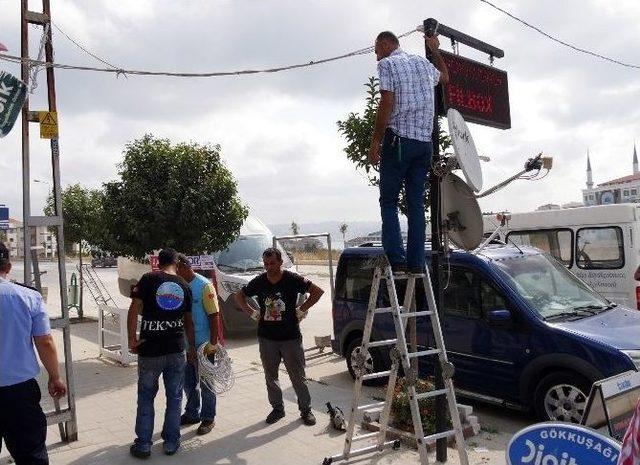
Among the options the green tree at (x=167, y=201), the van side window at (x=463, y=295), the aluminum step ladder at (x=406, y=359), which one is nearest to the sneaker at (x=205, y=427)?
the aluminum step ladder at (x=406, y=359)

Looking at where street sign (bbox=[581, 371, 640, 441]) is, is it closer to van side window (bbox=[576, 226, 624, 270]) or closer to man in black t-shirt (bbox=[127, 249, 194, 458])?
man in black t-shirt (bbox=[127, 249, 194, 458])

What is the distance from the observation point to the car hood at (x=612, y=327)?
562 centimetres

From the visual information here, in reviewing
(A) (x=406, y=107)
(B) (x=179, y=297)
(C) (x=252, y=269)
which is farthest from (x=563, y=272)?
(C) (x=252, y=269)

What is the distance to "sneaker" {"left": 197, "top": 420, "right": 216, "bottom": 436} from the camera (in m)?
5.95

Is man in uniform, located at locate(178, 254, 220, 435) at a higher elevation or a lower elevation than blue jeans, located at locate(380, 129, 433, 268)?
lower

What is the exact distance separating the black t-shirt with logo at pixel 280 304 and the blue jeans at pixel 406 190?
1651 millimetres

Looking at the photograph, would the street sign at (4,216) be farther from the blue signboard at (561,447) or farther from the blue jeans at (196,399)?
the blue signboard at (561,447)

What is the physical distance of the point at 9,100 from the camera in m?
5.38

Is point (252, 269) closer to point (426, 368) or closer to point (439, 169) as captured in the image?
point (426, 368)

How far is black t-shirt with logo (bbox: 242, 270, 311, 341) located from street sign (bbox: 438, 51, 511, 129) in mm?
2193

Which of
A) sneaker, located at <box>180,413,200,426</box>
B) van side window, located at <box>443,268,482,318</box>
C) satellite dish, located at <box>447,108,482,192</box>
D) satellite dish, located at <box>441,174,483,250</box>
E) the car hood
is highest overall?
satellite dish, located at <box>447,108,482,192</box>

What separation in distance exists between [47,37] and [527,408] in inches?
236

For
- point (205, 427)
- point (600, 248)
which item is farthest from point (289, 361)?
point (600, 248)

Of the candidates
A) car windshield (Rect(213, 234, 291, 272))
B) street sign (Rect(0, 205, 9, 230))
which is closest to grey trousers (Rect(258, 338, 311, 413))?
car windshield (Rect(213, 234, 291, 272))
